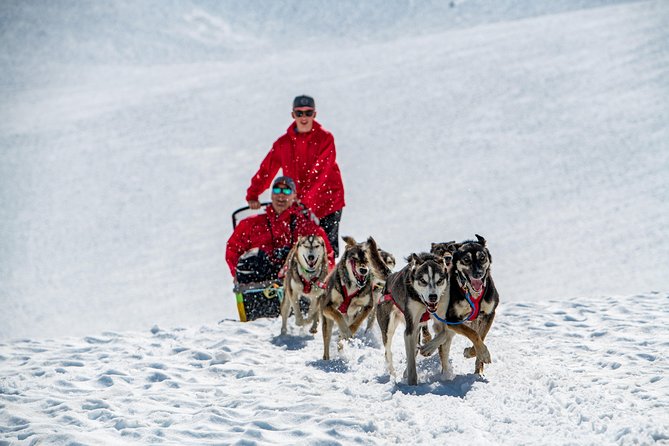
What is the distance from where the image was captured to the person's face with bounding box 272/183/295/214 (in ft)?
25.8

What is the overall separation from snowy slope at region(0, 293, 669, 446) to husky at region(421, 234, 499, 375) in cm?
30

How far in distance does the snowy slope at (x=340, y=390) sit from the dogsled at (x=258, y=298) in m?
0.22

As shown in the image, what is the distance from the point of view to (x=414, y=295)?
5.32 metres

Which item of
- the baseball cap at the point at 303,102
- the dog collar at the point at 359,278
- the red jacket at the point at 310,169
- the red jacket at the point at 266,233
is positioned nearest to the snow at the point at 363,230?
the dog collar at the point at 359,278

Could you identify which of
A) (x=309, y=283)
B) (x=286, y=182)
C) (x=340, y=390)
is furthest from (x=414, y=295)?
(x=286, y=182)

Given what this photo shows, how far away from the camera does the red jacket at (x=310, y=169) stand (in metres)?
7.84

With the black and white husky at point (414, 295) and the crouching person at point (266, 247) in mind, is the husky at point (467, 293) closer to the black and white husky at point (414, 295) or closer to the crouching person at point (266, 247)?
the black and white husky at point (414, 295)

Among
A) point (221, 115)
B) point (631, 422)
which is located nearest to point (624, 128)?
point (221, 115)

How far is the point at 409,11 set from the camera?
404 feet

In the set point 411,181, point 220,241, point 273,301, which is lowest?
point 273,301

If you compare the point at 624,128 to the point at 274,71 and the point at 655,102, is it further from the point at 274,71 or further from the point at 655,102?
the point at 274,71

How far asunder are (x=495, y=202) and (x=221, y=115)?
21.1 meters

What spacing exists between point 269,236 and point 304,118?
1.27 meters

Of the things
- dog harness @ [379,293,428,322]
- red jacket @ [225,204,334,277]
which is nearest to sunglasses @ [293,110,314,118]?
red jacket @ [225,204,334,277]
